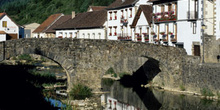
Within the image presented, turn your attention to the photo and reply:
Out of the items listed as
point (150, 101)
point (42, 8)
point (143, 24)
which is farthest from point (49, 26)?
point (42, 8)

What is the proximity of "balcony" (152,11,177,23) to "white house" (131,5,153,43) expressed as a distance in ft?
8.13

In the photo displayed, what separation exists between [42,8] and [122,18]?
277 ft

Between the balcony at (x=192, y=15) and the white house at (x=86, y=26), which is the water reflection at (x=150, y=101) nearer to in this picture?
the balcony at (x=192, y=15)

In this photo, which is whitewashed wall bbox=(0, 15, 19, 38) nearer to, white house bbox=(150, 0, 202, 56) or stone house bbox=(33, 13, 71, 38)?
stone house bbox=(33, 13, 71, 38)

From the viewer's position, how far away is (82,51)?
35406 millimetres

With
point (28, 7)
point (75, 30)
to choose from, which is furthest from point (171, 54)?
point (28, 7)

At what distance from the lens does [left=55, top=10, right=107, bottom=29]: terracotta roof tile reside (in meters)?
62.3

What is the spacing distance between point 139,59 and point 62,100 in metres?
15.5

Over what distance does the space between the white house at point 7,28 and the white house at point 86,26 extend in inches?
394

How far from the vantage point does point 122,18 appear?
183 ft

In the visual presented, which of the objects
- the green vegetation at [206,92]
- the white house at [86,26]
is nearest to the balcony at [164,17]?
the green vegetation at [206,92]

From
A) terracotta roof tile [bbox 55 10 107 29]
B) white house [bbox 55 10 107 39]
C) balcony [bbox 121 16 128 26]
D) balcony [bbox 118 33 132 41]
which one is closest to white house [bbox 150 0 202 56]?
balcony [bbox 118 33 132 41]

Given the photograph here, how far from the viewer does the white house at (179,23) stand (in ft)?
128

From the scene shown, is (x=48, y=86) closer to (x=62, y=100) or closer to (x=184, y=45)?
(x=62, y=100)
